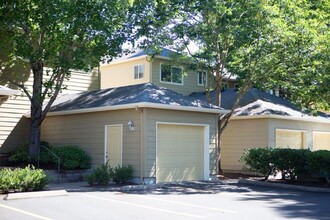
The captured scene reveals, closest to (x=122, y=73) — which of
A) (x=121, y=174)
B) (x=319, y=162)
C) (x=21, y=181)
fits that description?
(x=121, y=174)

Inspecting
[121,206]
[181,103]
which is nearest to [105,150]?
[181,103]

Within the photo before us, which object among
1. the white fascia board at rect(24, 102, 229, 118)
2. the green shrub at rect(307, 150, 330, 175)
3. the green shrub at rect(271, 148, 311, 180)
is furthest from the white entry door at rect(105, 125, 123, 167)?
the green shrub at rect(307, 150, 330, 175)

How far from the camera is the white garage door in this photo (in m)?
16.7

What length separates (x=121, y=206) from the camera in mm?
11078

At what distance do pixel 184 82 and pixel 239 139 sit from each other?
647cm

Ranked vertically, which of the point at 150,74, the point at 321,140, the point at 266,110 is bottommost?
the point at 321,140

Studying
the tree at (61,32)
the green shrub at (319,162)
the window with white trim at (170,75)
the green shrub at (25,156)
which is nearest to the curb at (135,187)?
the green shrub at (25,156)

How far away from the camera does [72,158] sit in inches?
688

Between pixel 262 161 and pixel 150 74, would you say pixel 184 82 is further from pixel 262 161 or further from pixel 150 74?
pixel 262 161

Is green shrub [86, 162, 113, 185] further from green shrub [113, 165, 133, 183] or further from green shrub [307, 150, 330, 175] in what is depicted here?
green shrub [307, 150, 330, 175]

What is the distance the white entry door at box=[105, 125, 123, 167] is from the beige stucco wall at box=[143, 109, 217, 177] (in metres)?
1.38

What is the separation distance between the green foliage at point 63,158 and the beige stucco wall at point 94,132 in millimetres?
476

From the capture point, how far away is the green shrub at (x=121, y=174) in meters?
Answer: 15.8

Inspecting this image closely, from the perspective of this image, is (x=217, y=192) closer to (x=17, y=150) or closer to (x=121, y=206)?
(x=121, y=206)
